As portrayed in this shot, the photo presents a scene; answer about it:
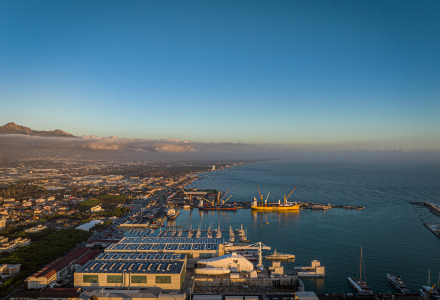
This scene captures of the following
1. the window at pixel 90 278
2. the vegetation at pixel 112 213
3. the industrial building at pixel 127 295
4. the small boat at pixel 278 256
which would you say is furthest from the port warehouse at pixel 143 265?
the vegetation at pixel 112 213

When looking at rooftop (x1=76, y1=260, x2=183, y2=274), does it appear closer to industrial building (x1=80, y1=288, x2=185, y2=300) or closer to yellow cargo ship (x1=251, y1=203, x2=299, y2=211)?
industrial building (x1=80, y1=288, x2=185, y2=300)

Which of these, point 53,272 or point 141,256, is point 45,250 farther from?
point 141,256

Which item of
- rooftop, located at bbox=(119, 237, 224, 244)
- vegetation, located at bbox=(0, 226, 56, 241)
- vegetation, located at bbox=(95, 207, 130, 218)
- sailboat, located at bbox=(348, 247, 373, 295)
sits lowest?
vegetation, located at bbox=(95, 207, 130, 218)

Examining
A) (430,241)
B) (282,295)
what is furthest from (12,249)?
(430,241)

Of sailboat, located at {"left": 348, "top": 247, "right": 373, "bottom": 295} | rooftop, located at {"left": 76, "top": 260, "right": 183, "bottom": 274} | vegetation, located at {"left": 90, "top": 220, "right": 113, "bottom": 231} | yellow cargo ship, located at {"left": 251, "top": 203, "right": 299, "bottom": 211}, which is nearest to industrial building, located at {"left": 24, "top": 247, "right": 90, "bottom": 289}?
rooftop, located at {"left": 76, "top": 260, "right": 183, "bottom": 274}

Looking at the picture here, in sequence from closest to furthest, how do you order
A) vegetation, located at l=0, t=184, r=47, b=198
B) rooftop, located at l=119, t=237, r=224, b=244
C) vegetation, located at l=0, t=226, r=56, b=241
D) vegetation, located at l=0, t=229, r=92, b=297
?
vegetation, located at l=0, t=229, r=92, b=297 → rooftop, located at l=119, t=237, r=224, b=244 → vegetation, located at l=0, t=226, r=56, b=241 → vegetation, located at l=0, t=184, r=47, b=198
